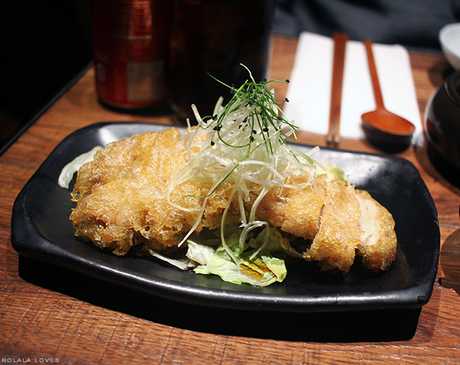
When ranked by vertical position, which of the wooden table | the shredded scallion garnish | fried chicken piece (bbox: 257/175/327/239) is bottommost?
the wooden table

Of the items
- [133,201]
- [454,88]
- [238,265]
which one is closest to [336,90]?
[454,88]

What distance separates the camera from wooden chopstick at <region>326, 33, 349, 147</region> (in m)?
2.84

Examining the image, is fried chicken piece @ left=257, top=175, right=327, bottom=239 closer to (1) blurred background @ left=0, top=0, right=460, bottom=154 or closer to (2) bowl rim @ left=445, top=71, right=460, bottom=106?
(2) bowl rim @ left=445, top=71, right=460, bottom=106

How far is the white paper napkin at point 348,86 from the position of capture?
3.04m

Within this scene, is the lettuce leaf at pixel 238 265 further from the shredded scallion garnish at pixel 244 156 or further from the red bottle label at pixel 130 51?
the red bottle label at pixel 130 51

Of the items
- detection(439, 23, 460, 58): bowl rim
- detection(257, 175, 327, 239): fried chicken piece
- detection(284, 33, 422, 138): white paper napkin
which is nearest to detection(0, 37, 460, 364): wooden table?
detection(257, 175, 327, 239): fried chicken piece

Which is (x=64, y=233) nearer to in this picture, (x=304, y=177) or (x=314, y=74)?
(x=304, y=177)

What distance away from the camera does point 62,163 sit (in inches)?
78.6

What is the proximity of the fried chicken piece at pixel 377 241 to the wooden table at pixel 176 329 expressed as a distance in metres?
0.21

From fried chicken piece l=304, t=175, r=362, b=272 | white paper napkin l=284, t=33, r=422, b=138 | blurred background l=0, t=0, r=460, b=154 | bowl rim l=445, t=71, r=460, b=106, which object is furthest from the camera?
blurred background l=0, t=0, r=460, b=154

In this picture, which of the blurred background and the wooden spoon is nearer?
the wooden spoon

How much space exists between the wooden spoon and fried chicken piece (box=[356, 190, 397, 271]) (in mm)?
1249

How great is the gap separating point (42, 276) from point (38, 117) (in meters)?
1.61

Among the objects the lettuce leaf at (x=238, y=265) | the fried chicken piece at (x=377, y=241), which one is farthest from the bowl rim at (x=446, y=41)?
the lettuce leaf at (x=238, y=265)
